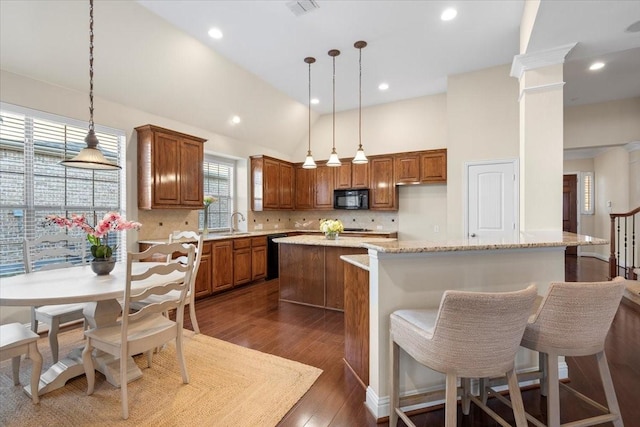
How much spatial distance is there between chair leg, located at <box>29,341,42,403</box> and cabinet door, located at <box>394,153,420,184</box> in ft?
18.1

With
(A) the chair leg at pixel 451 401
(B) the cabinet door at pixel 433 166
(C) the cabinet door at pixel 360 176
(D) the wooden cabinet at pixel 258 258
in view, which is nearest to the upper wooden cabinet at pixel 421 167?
(B) the cabinet door at pixel 433 166

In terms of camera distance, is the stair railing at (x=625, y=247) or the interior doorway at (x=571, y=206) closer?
the stair railing at (x=625, y=247)

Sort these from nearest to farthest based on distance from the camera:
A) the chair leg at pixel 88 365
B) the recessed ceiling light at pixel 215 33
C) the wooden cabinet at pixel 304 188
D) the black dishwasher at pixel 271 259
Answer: the chair leg at pixel 88 365 < the recessed ceiling light at pixel 215 33 < the black dishwasher at pixel 271 259 < the wooden cabinet at pixel 304 188

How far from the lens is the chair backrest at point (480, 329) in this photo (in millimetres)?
1303

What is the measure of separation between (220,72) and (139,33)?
4.01 feet

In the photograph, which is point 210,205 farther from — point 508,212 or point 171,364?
point 508,212

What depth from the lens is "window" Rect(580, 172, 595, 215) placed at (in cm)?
781

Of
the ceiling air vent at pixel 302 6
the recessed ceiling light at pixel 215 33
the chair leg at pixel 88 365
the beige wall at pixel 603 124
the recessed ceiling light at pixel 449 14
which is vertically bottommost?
the chair leg at pixel 88 365

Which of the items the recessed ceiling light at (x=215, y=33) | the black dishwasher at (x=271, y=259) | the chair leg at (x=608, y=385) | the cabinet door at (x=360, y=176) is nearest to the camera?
the chair leg at (x=608, y=385)

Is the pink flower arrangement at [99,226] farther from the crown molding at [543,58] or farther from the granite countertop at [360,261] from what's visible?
the crown molding at [543,58]

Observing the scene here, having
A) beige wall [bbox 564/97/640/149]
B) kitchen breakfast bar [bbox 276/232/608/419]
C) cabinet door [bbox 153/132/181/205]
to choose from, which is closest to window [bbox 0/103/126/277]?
cabinet door [bbox 153/132/181/205]

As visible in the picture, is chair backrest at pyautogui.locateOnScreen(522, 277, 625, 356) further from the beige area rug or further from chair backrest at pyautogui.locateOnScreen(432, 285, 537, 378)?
the beige area rug

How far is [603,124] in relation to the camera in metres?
5.70

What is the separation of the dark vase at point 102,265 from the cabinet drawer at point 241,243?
255cm
